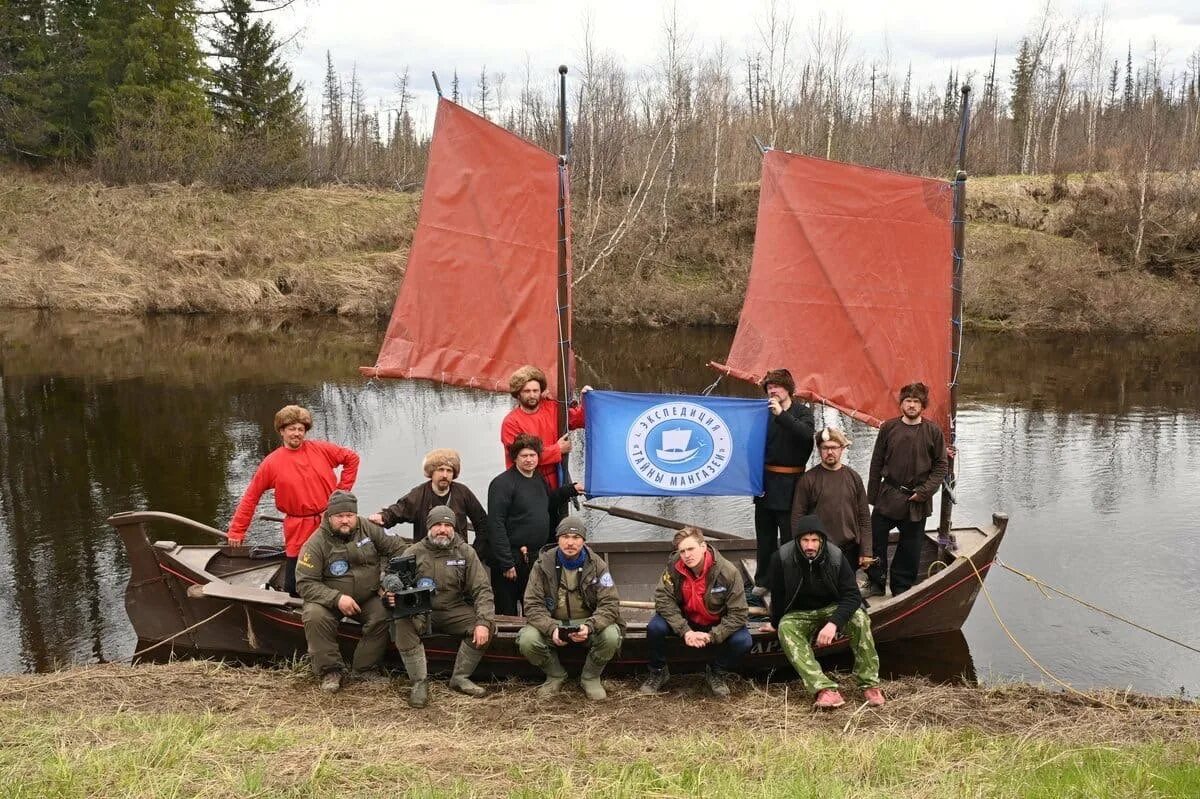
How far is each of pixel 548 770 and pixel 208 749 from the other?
2068 mm

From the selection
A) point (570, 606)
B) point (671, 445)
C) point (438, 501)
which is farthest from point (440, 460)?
point (671, 445)

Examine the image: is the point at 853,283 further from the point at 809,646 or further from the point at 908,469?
the point at 809,646

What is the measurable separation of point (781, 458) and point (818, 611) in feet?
5.07

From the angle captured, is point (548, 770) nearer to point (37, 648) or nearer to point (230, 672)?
point (230, 672)

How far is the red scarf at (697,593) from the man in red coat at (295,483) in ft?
9.60

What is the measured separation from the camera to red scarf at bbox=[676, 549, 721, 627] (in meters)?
7.28

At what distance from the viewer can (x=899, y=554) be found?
346 inches

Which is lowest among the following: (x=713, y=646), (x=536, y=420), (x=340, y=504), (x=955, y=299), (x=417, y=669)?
(x=417, y=669)

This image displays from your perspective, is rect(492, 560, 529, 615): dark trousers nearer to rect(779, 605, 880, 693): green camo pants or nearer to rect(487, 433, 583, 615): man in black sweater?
rect(487, 433, 583, 615): man in black sweater

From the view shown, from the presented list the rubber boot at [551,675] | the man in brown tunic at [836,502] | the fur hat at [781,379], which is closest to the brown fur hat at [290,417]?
the rubber boot at [551,675]

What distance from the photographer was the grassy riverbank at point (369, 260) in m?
32.0

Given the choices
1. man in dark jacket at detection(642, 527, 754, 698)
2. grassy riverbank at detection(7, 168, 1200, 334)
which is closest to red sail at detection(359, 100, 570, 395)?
man in dark jacket at detection(642, 527, 754, 698)

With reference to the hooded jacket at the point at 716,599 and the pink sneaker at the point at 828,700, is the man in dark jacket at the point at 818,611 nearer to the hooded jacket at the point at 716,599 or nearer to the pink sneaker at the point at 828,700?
the pink sneaker at the point at 828,700

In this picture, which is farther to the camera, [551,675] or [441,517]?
[551,675]
